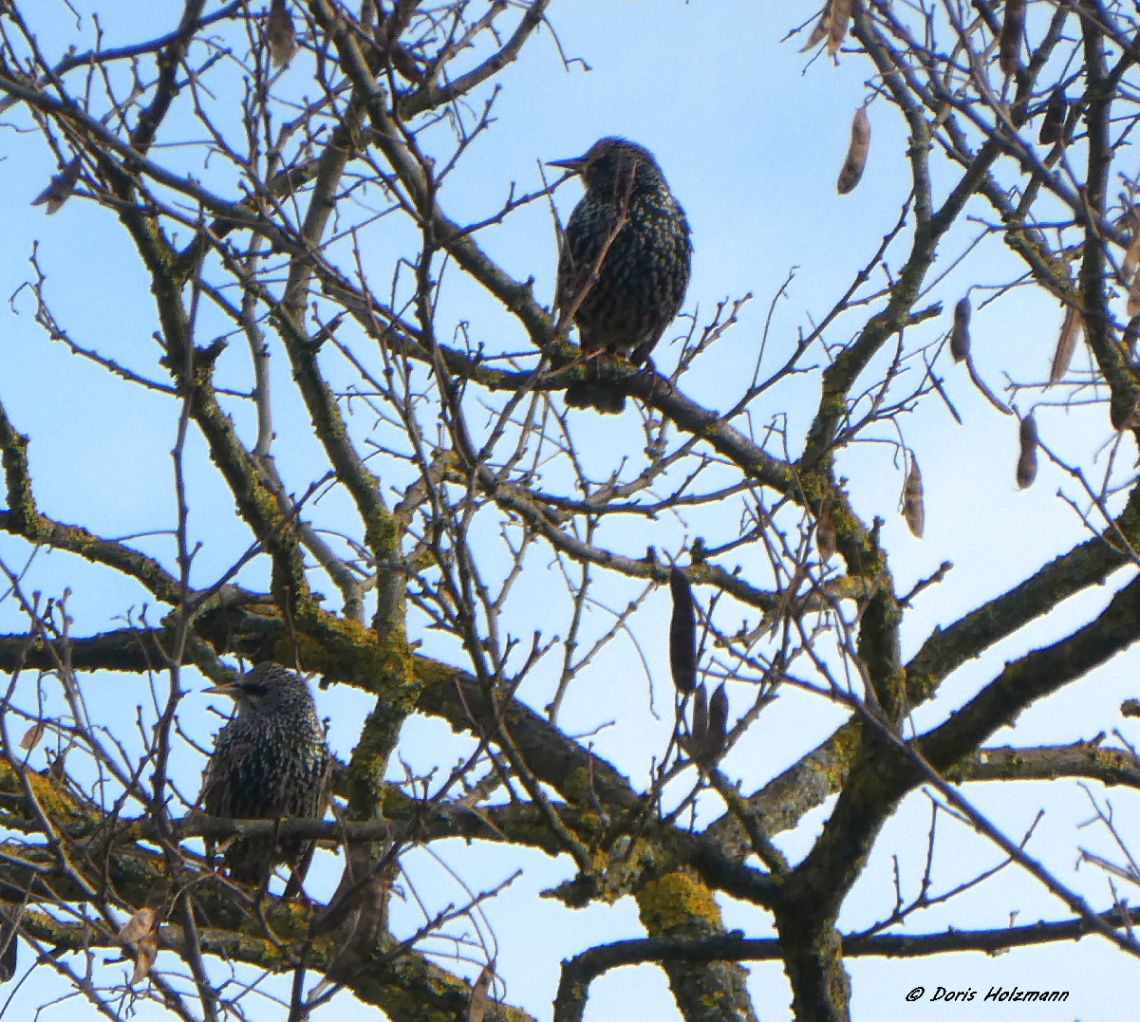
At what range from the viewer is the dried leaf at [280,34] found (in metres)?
3.02

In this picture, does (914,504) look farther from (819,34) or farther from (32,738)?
(32,738)

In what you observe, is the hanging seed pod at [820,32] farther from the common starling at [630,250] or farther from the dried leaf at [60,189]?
the common starling at [630,250]

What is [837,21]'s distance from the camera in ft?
10.0

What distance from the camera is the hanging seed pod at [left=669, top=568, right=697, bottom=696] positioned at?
2551 mm

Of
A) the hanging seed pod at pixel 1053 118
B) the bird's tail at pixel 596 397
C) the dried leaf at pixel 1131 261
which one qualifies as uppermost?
the bird's tail at pixel 596 397

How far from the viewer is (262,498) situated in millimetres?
5020

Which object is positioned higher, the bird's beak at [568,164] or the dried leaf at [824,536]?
the bird's beak at [568,164]

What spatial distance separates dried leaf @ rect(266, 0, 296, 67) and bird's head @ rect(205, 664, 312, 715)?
126 inches

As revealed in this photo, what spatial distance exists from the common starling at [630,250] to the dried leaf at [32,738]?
347 cm

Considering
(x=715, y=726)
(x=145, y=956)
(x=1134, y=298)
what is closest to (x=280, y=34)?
(x=715, y=726)

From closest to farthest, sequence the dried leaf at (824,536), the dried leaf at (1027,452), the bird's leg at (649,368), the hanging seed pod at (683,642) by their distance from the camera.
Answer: the hanging seed pod at (683,642)
the dried leaf at (1027,452)
the dried leaf at (824,536)
the bird's leg at (649,368)

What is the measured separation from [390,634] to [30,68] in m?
2.33

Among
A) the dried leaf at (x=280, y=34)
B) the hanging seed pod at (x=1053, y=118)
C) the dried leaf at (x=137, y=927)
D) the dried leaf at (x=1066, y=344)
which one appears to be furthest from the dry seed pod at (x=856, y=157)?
the dried leaf at (x=137, y=927)

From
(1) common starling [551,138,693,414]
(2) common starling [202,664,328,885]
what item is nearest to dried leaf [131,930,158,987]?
(2) common starling [202,664,328,885]
